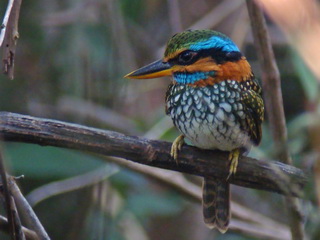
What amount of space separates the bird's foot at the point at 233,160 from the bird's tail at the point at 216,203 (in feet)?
1.18

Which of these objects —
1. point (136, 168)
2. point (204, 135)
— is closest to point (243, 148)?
point (204, 135)

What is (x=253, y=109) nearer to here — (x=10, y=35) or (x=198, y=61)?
(x=198, y=61)

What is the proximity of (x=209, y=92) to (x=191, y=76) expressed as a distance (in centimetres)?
10

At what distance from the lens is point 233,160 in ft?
10.3

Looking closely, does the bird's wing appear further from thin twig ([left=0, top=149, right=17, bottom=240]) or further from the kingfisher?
thin twig ([left=0, top=149, right=17, bottom=240])

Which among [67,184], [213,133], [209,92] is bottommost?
[67,184]

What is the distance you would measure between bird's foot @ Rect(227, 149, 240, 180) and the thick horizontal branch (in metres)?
0.02

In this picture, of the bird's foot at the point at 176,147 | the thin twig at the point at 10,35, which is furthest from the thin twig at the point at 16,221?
the bird's foot at the point at 176,147

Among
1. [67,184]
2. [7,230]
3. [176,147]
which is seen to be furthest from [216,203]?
[7,230]

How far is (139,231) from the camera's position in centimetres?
493

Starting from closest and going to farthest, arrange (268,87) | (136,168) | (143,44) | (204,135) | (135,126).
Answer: (204,135)
(268,87)
(136,168)
(135,126)
(143,44)

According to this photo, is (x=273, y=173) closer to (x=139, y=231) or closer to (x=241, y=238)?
(x=241, y=238)

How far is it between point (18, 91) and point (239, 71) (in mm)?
1951

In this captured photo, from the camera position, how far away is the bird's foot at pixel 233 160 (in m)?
3.06
